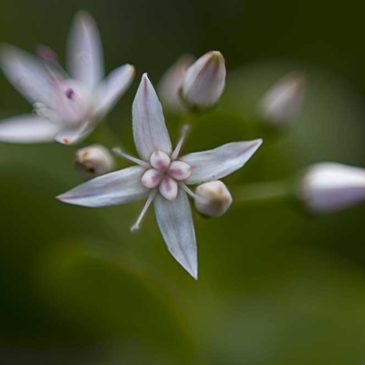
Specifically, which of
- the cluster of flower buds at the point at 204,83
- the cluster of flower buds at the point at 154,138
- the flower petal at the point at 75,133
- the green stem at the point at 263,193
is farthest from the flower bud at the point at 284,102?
the flower petal at the point at 75,133

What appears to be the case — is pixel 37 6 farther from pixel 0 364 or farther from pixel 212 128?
pixel 0 364

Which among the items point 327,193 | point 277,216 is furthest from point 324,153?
point 327,193

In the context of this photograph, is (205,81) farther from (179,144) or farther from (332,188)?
(332,188)

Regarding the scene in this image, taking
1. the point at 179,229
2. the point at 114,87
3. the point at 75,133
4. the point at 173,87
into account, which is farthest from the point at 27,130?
the point at 179,229

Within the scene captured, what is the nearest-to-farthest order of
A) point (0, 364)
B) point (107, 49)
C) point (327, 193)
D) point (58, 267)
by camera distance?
point (327, 193) → point (58, 267) → point (0, 364) → point (107, 49)

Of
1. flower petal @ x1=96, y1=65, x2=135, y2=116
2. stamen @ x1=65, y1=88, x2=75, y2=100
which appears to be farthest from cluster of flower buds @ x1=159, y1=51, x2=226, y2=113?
stamen @ x1=65, y1=88, x2=75, y2=100

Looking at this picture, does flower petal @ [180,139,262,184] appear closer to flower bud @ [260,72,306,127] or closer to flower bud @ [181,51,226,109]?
flower bud @ [181,51,226,109]

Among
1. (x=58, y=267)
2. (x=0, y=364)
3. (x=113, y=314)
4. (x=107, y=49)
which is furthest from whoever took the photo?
(x=107, y=49)
